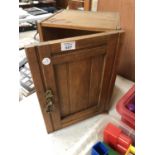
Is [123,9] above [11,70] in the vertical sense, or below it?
above

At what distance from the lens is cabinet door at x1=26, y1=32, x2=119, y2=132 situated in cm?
54

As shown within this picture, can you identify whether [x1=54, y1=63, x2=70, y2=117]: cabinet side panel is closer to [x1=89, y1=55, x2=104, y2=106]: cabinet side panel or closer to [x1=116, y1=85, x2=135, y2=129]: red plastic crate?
[x1=89, y1=55, x2=104, y2=106]: cabinet side panel

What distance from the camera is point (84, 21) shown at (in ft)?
2.36

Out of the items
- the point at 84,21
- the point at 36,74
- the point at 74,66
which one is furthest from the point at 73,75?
the point at 84,21

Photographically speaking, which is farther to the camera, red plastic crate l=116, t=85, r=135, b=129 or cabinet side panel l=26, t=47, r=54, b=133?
red plastic crate l=116, t=85, r=135, b=129

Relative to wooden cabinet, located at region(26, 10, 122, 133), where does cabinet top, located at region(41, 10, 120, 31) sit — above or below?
above

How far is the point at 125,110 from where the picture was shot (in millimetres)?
719

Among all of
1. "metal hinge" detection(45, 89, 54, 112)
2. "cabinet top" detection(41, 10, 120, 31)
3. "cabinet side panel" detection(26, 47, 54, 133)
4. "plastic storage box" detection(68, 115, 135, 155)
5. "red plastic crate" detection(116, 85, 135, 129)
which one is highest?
"cabinet top" detection(41, 10, 120, 31)

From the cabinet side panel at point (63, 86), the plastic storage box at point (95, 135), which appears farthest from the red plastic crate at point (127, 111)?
the cabinet side panel at point (63, 86)

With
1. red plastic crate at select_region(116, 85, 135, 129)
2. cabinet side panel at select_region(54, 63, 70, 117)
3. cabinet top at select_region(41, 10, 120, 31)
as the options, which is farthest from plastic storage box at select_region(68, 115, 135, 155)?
cabinet top at select_region(41, 10, 120, 31)

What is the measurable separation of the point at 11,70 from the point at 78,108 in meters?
0.39
